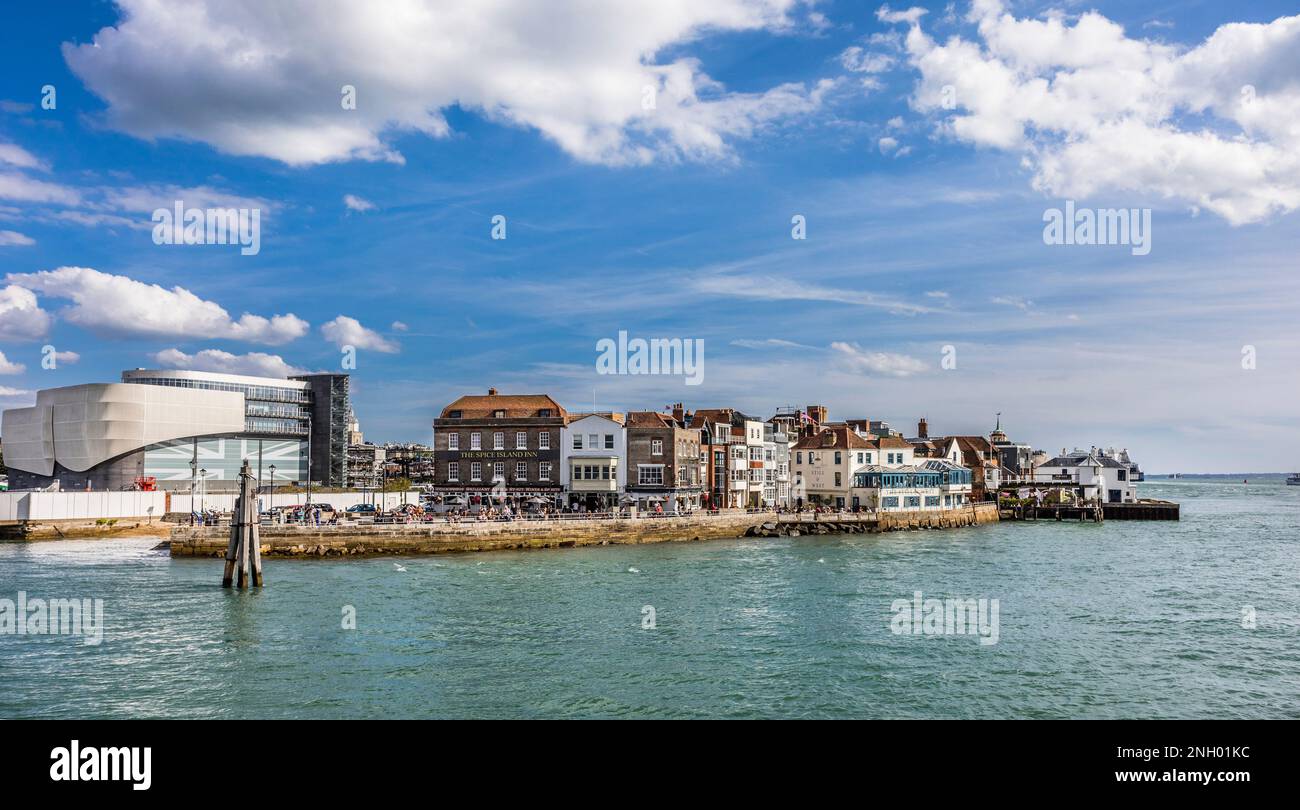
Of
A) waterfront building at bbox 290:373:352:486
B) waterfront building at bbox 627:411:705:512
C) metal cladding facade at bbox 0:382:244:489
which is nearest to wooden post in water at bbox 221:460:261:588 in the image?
waterfront building at bbox 627:411:705:512

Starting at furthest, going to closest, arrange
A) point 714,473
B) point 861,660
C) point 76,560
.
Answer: point 714,473, point 76,560, point 861,660

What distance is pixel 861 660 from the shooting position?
26609mm

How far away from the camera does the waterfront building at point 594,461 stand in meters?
75.5

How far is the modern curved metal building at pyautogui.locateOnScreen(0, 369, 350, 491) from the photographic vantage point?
107 metres

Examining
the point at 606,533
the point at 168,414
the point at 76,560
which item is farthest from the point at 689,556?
the point at 168,414

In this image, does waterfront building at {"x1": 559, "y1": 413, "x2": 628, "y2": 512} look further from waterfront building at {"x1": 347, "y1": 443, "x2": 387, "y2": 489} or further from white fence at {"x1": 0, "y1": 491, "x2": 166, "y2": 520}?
waterfront building at {"x1": 347, "y1": 443, "x2": 387, "y2": 489}

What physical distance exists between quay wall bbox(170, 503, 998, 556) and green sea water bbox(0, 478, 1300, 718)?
3440 mm

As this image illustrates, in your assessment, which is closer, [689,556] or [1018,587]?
[1018,587]

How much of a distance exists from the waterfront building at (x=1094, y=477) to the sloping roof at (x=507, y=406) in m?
70.9

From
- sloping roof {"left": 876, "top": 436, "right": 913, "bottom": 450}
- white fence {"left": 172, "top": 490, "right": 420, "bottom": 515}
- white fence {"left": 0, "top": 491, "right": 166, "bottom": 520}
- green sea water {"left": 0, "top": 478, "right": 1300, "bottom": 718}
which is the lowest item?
green sea water {"left": 0, "top": 478, "right": 1300, "bottom": 718}

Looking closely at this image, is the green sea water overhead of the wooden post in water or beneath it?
beneath
